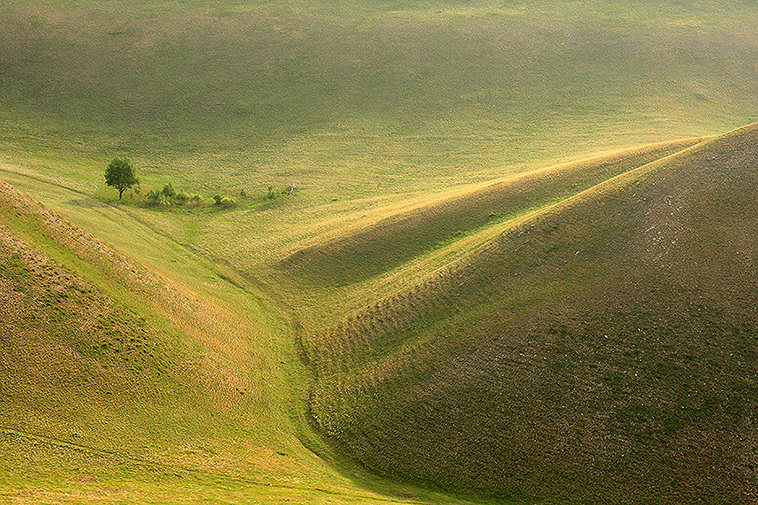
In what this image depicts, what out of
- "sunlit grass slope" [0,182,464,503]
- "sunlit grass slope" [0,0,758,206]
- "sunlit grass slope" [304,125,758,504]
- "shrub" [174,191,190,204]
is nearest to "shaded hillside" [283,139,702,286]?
"sunlit grass slope" [304,125,758,504]

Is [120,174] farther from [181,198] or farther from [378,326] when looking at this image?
[378,326]

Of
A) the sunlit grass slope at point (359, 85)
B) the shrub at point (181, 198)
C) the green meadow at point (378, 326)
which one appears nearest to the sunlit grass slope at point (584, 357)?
the green meadow at point (378, 326)

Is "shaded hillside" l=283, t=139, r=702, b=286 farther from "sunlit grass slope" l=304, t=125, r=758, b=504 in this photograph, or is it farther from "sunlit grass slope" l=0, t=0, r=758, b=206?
"sunlit grass slope" l=0, t=0, r=758, b=206

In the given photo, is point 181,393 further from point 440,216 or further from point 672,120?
point 672,120

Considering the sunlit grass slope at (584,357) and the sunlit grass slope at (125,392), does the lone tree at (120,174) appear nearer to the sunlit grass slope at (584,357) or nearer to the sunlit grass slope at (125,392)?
the sunlit grass slope at (125,392)

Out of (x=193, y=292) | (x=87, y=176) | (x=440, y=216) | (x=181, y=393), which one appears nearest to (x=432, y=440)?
(x=181, y=393)

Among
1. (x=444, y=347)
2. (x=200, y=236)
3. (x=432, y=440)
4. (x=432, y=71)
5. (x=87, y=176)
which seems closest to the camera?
(x=432, y=440)
